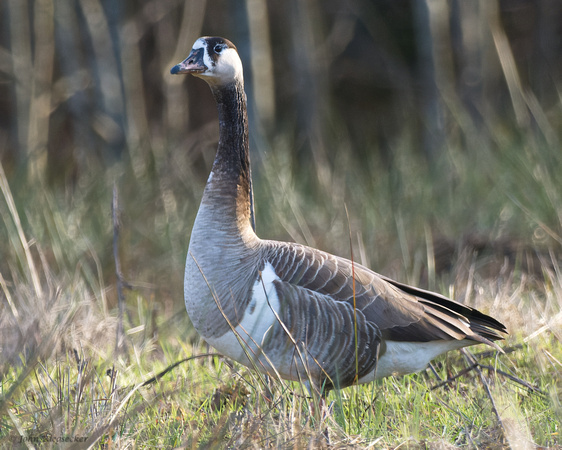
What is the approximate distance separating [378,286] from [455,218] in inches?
110

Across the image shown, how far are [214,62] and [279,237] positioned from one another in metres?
2.33

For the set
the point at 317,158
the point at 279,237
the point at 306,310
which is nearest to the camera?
the point at 306,310

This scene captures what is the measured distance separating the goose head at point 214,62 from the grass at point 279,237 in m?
1.15

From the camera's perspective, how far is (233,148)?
3.81 m

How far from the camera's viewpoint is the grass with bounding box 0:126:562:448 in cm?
259

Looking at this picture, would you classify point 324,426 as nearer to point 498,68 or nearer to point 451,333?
point 451,333

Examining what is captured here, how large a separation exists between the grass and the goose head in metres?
1.15

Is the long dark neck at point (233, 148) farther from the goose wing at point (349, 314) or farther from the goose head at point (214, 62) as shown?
the goose wing at point (349, 314)

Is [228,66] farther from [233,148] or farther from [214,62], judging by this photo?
[233,148]

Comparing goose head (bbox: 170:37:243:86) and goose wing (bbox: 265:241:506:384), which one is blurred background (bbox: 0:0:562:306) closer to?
goose wing (bbox: 265:241:506:384)

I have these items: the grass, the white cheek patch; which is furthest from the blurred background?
the white cheek patch

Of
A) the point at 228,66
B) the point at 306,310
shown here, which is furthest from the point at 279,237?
the point at 306,310

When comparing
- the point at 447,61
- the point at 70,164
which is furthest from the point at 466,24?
the point at 70,164

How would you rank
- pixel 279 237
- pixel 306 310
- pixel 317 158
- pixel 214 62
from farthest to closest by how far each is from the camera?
1. pixel 317 158
2. pixel 279 237
3. pixel 214 62
4. pixel 306 310
